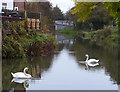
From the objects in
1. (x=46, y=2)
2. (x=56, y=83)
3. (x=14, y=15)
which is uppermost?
(x=46, y=2)

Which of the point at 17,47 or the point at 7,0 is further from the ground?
the point at 7,0

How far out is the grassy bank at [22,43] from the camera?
49.2 ft

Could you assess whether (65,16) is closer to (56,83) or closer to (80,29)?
(80,29)

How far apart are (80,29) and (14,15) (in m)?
42.3

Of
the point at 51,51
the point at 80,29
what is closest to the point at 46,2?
the point at 51,51

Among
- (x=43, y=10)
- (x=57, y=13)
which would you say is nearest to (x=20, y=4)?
(x=43, y=10)

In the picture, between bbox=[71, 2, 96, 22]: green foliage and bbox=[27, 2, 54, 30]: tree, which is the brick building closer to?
bbox=[27, 2, 54, 30]: tree

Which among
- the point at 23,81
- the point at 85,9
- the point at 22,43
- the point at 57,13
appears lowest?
the point at 23,81

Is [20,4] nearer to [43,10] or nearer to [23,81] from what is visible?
[43,10]

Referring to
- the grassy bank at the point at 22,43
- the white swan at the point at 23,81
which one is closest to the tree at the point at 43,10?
the grassy bank at the point at 22,43

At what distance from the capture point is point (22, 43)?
16.4m

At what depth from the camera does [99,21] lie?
49.4 m

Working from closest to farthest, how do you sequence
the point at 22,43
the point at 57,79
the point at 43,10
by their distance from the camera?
the point at 57,79, the point at 22,43, the point at 43,10

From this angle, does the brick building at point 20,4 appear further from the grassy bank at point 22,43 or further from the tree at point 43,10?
the grassy bank at point 22,43
